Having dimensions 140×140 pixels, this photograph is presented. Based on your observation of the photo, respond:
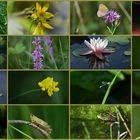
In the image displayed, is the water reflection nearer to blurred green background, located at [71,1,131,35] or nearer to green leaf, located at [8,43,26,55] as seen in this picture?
blurred green background, located at [71,1,131,35]

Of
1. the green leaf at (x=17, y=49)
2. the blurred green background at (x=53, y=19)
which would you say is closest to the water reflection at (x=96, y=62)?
the blurred green background at (x=53, y=19)

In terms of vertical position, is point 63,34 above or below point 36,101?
above

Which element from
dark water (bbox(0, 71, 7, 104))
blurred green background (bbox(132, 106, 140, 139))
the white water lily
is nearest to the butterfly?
the white water lily

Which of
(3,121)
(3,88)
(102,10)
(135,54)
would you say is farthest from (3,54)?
(135,54)

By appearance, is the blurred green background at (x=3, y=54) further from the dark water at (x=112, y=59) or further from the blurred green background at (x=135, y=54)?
the blurred green background at (x=135, y=54)

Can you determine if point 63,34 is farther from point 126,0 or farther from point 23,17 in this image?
point 126,0

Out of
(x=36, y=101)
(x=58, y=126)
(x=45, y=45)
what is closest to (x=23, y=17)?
(x=45, y=45)
